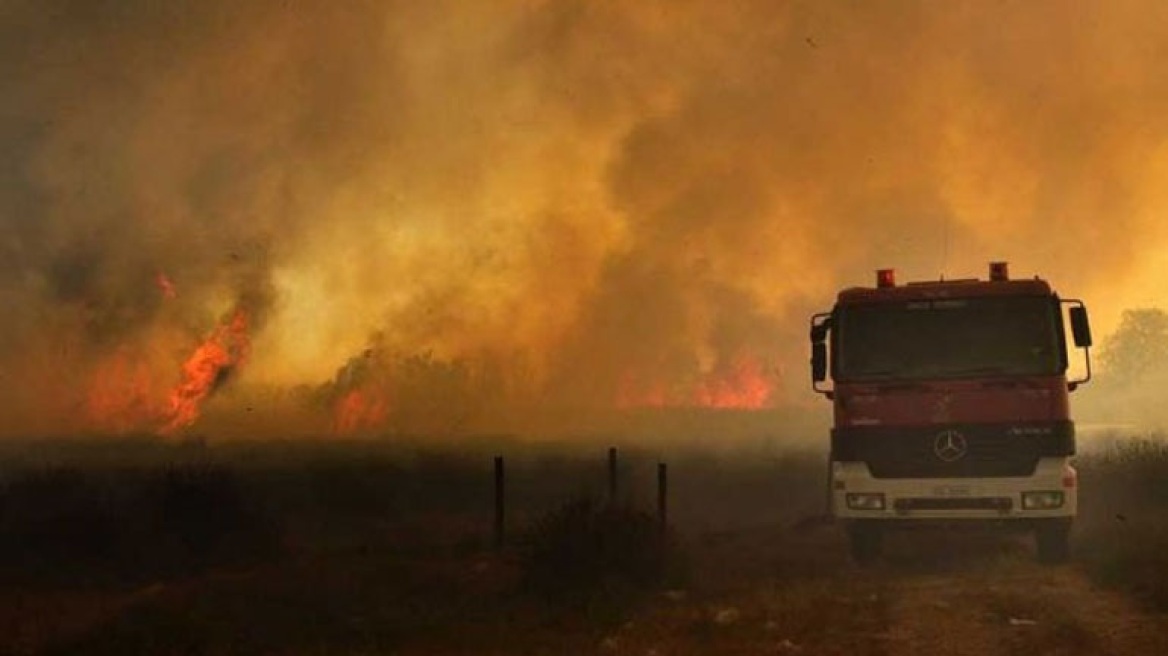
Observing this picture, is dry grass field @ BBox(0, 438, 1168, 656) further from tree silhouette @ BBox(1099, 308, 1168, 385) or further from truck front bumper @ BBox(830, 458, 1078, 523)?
tree silhouette @ BBox(1099, 308, 1168, 385)

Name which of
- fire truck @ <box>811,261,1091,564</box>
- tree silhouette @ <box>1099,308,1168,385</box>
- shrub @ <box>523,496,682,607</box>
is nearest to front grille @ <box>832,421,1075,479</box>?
fire truck @ <box>811,261,1091,564</box>

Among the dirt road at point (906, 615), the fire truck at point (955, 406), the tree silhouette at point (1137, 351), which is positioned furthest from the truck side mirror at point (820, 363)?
the tree silhouette at point (1137, 351)

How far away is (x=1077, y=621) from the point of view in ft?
38.5

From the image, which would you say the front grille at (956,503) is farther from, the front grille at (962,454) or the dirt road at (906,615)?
the dirt road at (906,615)

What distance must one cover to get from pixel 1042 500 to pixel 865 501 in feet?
7.26

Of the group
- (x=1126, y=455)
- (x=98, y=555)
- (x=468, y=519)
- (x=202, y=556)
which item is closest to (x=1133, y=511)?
(x=1126, y=455)

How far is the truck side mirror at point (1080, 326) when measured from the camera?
1502 centimetres

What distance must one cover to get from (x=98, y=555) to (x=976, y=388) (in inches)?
612

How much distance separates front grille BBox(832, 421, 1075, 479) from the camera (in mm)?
15195

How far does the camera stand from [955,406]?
1541 centimetres

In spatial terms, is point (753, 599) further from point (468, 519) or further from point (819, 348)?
point (468, 519)

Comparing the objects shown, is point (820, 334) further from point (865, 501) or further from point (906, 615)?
point (906, 615)

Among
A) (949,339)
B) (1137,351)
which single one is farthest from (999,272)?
(1137,351)

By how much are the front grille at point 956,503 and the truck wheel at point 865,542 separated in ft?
2.40
